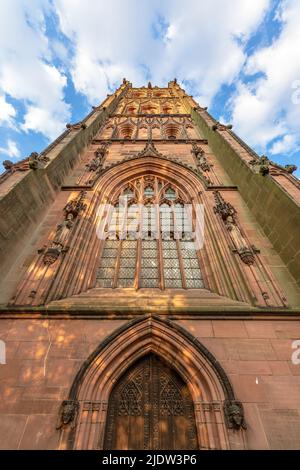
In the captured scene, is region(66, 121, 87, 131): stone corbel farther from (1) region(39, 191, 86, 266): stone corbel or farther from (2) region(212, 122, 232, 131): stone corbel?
(2) region(212, 122, 232, 131): stone corbel

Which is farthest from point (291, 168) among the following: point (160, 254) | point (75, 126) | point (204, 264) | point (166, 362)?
point (75, 126)

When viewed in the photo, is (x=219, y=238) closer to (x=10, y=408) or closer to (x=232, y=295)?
(x=232, y=295)

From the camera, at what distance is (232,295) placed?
18.1ft

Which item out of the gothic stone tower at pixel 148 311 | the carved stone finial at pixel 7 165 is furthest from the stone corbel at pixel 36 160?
the carved stone finial at pixel 7 165

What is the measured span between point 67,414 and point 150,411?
4.39 ft

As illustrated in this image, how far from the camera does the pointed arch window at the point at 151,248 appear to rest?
6359mm

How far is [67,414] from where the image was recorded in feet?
11.1

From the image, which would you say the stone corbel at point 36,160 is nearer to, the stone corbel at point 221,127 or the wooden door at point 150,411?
the wooden door at point 150,411

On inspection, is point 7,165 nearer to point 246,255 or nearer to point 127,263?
point 127,263

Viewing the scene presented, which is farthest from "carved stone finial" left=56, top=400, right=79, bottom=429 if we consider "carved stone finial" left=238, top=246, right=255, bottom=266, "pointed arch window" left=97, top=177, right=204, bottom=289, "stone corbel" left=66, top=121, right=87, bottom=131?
"stone corbel" left=66, top=121, right=87, bottom=131

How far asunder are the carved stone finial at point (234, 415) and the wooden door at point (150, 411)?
639mm

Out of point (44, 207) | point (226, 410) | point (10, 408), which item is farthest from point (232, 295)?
point (44, 207)

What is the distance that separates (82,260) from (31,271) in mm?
1302

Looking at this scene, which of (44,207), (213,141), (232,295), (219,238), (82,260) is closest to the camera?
(232,295)
